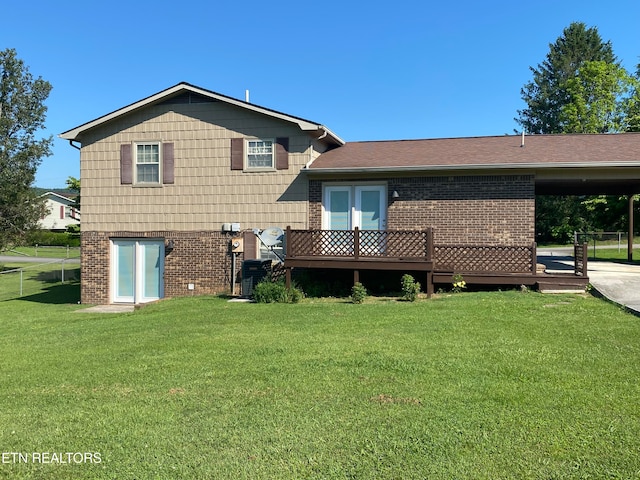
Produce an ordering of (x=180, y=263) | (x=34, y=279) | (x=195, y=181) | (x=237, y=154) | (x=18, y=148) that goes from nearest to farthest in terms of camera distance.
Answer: (x=237, y=154)
(x=195, y=181)
(x=180, y=263)
(x=34, y=279)
(x=18, y=148)

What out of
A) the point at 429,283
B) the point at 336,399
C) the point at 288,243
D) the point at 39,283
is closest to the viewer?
the point at 336,399

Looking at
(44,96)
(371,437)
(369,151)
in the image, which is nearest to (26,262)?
(44,96)

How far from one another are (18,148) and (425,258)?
31.6 m

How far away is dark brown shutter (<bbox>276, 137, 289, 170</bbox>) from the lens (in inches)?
574

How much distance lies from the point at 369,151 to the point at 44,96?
28241 millimetres

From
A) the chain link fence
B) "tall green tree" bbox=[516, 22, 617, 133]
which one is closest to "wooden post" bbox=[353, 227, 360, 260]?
the chain link fence

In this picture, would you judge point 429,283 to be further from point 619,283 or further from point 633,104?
point 633,104

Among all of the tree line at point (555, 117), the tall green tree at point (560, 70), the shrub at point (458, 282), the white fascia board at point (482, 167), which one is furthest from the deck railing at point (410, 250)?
the tall green tree at point (560, 70)

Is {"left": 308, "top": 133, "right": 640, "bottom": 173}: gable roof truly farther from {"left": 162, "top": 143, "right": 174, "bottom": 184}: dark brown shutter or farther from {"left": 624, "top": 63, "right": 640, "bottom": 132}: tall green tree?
{"left": 624, "top": 63, "right": 640, "bottom": 132}: tall green tree

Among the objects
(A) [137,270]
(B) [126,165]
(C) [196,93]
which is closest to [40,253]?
(A) [137,270]

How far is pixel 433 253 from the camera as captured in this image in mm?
12891

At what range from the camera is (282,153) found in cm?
1462

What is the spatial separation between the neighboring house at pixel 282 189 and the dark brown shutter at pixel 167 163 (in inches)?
1.7

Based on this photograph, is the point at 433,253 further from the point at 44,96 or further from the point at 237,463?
the point at 44,96
